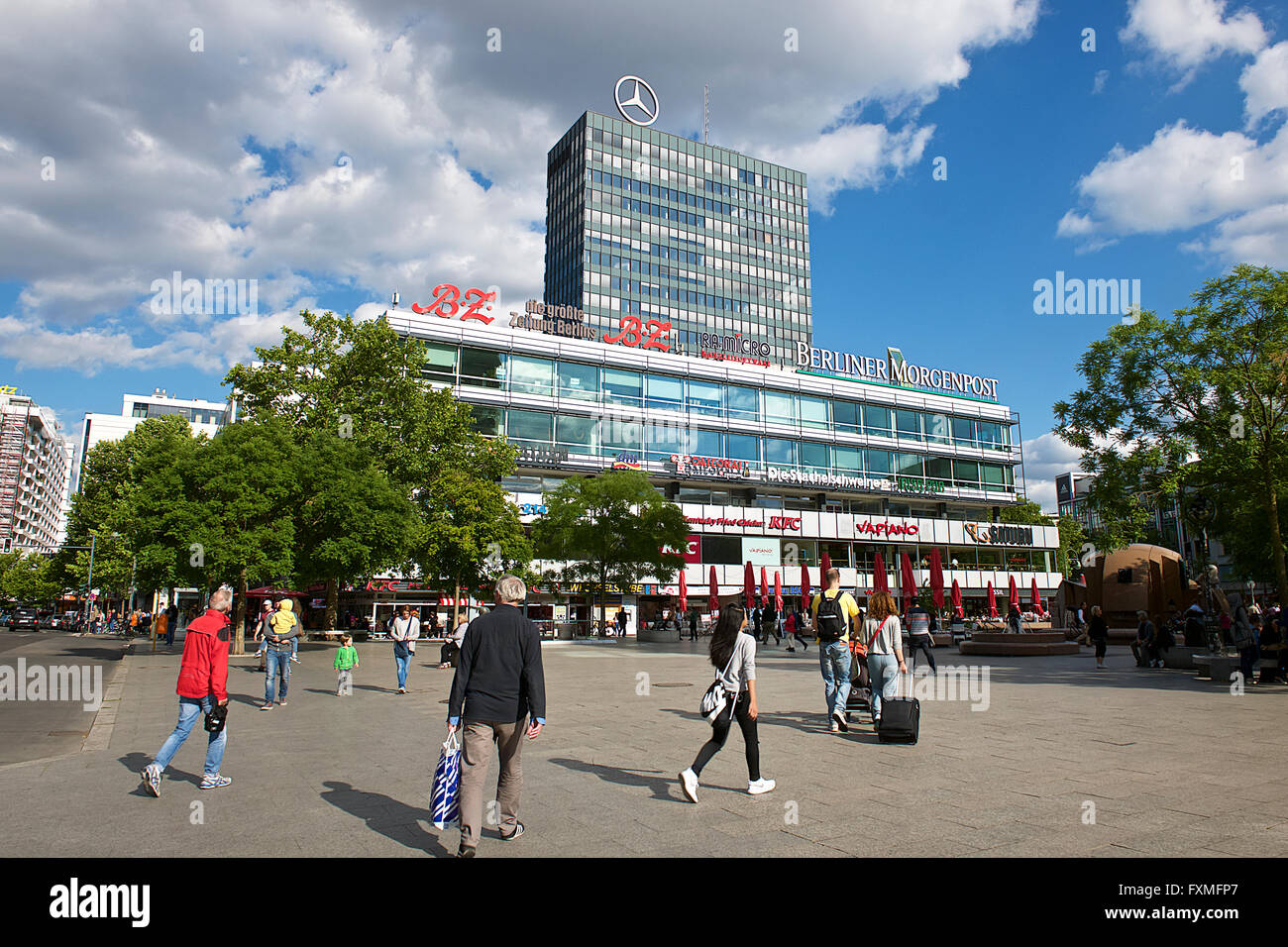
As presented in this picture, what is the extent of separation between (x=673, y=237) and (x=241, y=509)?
266 feet

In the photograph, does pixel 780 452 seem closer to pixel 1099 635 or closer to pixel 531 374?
pixel 531 374

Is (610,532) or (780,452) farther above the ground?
(780,452)

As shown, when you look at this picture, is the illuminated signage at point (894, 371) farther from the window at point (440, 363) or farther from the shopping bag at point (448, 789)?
the shopping bag at point (448, 789)

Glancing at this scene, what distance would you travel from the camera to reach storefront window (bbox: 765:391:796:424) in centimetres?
5928

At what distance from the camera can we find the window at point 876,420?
63125 millimetres

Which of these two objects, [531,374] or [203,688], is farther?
[531,374]

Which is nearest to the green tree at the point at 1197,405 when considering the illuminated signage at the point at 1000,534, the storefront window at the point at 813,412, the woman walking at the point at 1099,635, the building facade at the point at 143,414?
the woman walking at the point at 1099,635

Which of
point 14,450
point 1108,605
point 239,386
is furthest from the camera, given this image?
point 14,450

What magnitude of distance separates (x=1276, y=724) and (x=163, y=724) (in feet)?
51.5

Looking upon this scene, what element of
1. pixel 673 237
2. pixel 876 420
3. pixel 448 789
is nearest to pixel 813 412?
pixel 876 420

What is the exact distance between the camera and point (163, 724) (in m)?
12.0

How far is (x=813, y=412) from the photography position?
61.0m
